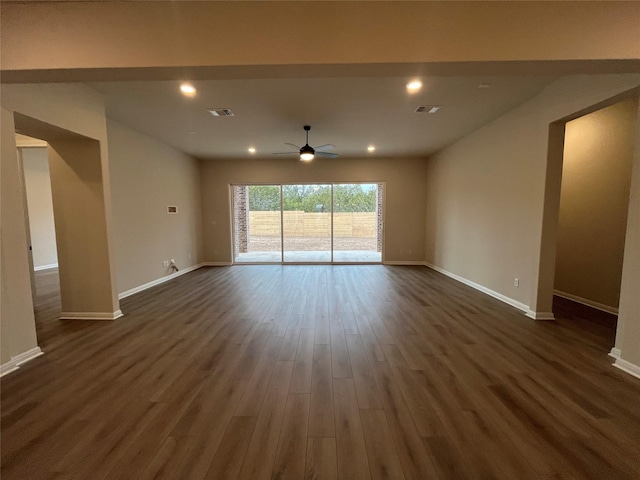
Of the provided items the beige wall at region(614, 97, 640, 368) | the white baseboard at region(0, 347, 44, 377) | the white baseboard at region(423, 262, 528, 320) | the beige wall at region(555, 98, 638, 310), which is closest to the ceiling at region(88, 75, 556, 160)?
the beige wall at region(555, 98, 638, 310)

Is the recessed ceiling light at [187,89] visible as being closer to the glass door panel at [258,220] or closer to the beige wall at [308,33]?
the beige wall at [308,33]

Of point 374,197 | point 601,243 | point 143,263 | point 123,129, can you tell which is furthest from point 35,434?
point 374,197

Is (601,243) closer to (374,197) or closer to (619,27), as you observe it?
(619,27)

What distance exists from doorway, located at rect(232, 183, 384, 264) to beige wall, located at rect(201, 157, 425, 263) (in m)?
0.25

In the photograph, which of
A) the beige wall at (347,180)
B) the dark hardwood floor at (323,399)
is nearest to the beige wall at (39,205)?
the beige wall at (347,180)

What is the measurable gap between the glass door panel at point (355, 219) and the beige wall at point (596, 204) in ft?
13.3

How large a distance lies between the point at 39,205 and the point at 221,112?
21.2 feet

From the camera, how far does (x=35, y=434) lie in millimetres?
1713

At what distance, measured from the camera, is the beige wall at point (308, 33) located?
1.90 metres

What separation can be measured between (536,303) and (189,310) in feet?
15.8

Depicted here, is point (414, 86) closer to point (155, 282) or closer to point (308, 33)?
point (308, 33)

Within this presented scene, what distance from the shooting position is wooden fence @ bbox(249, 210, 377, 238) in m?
7.73

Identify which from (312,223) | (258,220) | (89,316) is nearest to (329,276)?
(312,223)

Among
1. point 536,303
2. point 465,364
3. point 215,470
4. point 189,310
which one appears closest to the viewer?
point 215,470
